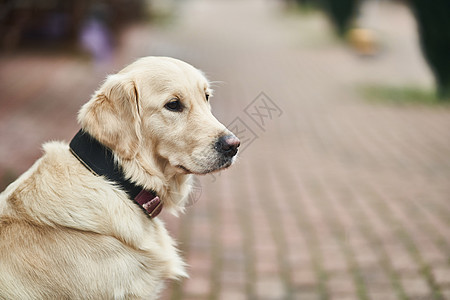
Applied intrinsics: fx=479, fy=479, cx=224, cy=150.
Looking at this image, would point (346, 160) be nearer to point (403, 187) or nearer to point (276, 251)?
point (403, 187)

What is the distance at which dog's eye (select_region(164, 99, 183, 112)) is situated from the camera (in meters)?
2.50

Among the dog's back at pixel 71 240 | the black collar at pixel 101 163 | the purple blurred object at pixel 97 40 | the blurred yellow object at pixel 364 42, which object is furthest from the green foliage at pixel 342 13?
the dog's back at pixel 71 240

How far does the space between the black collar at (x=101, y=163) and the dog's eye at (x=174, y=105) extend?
1.31ft

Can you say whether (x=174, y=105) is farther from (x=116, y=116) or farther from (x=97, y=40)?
(x=97, y=40)

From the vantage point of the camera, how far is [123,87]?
2.37 m

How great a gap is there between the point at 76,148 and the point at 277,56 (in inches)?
508

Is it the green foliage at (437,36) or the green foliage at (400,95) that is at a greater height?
the green foliage at (437,36)

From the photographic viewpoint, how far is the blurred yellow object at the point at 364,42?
14.6m

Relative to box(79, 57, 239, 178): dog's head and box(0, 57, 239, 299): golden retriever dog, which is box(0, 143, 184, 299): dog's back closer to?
box(0, 57, 239, 299): golden retriever dog

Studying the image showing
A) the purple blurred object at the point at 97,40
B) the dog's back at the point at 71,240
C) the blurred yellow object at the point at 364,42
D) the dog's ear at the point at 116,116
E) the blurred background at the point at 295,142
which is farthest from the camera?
the blurred yellow object at the point at 364,42

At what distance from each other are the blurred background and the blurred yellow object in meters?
0.05

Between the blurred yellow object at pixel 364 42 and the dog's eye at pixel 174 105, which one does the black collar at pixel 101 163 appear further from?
the blurred yellow object at pixel 364 42

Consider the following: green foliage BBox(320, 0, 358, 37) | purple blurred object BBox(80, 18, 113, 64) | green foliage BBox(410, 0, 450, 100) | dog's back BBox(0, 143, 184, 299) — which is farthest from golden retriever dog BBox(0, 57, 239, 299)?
green foliage BBox(320, 0, 358, 37)

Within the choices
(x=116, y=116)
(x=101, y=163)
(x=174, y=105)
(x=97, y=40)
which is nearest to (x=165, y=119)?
(x=174, y=105)
